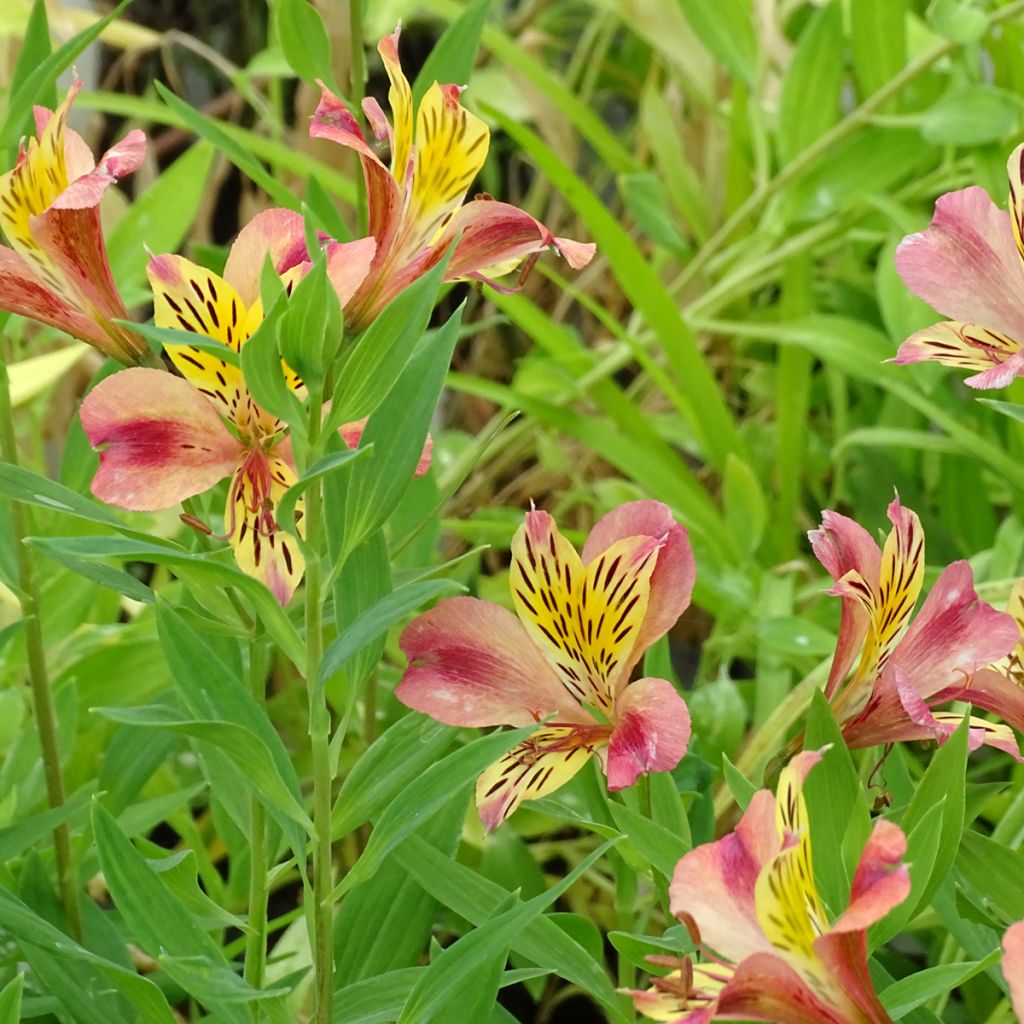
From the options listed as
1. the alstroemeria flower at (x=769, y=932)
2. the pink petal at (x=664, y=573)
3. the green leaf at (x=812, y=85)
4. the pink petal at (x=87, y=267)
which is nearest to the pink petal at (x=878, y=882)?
the alstroemeria flower at (x=769, y=932)

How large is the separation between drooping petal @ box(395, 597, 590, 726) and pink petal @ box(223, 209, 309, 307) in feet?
0.30

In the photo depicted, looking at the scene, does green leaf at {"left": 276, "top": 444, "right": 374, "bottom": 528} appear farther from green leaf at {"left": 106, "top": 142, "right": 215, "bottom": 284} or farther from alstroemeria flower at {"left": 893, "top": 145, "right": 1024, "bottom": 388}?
green leaf at {"left": 106, "top": 142, "right": 215, "bottom": 284}

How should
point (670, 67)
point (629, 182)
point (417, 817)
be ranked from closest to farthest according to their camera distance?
point (417, 817) → point (629, 182) → point (670, 67)

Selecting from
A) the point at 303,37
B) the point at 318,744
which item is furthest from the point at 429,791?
the point at 303,37

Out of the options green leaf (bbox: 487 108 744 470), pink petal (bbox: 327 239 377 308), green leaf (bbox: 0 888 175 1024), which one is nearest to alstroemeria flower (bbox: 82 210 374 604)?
pink petal (bbox: 327 239 377 308)

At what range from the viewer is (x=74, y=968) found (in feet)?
1.39

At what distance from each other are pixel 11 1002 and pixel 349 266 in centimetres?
20

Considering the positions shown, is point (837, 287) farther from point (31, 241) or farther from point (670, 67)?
point (31, 241)

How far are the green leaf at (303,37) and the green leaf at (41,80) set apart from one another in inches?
3.3

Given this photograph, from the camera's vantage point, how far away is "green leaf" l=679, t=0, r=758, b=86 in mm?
853

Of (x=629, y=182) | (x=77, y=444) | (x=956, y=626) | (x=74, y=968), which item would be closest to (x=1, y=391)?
(x=77, y=444)

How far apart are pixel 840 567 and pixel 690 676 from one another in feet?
2.49

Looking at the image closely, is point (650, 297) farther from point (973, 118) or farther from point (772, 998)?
point (772, 998)

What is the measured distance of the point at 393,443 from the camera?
313mm
